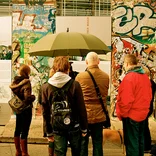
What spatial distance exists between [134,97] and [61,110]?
5.00 feet

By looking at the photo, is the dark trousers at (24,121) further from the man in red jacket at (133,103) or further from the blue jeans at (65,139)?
the blue jeans at (65,139)

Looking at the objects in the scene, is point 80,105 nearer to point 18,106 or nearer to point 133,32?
point 18,106

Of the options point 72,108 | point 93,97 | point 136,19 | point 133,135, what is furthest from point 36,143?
point 136,19

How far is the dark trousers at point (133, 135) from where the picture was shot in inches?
263

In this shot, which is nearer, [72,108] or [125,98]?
[72,108]

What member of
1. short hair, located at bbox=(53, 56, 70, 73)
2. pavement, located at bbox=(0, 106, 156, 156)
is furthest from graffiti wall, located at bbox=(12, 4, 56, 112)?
short hair, located at bbox=(53, 56, 70, 73)

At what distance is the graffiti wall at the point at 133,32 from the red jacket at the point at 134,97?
4.07 metres

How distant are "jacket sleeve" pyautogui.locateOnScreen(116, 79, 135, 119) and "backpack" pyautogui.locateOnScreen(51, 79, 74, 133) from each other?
4.31ft

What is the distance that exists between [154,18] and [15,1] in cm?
343

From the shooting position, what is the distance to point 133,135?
6.71m

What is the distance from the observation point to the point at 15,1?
35.1ft

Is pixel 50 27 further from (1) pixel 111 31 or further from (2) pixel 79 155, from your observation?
(2) pixel 79 155

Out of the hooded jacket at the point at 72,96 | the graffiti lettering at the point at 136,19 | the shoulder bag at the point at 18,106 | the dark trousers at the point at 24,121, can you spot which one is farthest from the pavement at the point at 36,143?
the hooded jacket at the point at 72,96

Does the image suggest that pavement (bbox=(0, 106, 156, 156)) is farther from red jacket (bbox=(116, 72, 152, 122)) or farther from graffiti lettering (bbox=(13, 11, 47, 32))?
graffiti lettering (bbox=(13, 11, 47, 32))
